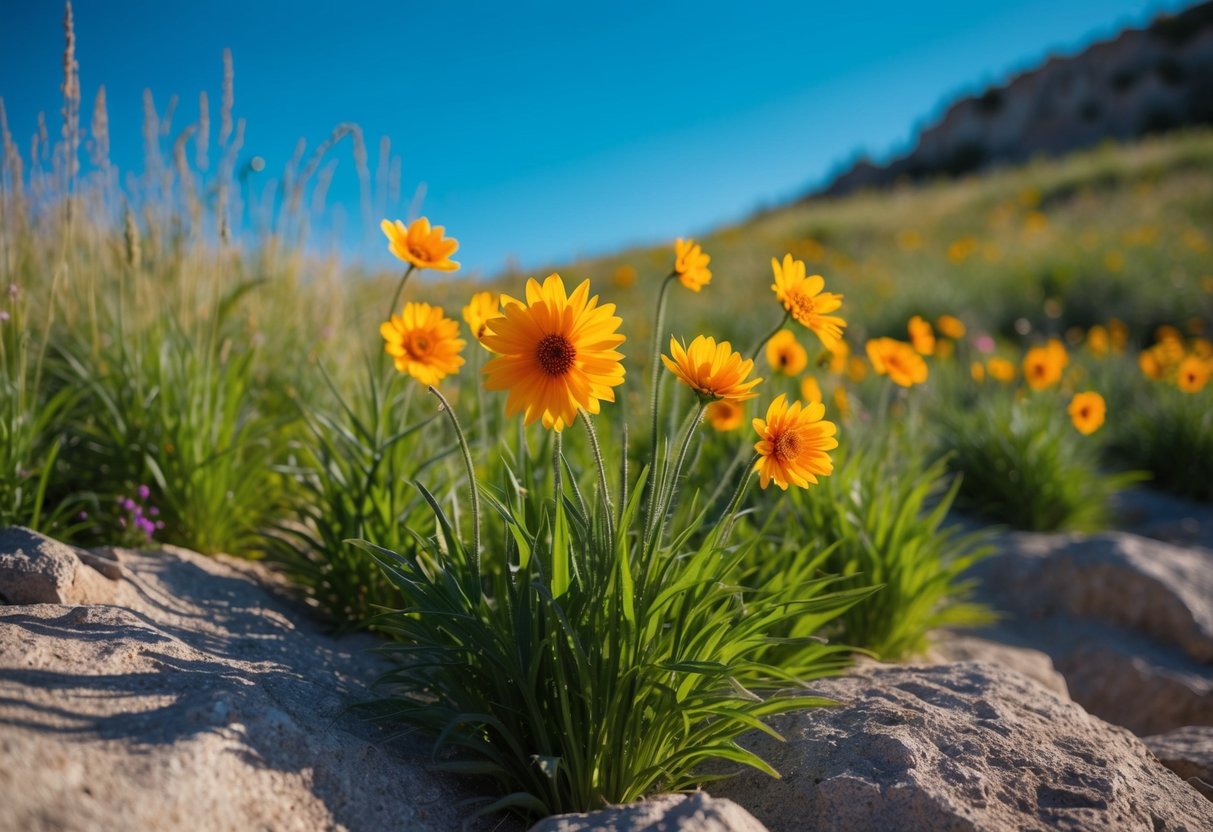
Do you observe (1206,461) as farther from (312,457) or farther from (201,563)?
(201,563)

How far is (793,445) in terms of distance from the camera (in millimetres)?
1890

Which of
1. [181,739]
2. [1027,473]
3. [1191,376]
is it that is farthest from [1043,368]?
[181,739]

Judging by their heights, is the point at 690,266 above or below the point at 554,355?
above

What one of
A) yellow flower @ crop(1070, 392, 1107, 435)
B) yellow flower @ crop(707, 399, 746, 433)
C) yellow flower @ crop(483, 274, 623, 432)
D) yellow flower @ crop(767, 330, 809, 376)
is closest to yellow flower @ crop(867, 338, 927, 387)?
yellow flower @ crop(767, 330, 809, 376)

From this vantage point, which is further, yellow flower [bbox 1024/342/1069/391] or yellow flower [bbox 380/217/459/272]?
yellow flower [bbox 1024/342/1069/391]

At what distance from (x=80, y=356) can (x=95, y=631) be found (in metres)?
2.19

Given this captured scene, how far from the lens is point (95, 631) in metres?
2.09

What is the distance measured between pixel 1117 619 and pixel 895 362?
221 centimetres

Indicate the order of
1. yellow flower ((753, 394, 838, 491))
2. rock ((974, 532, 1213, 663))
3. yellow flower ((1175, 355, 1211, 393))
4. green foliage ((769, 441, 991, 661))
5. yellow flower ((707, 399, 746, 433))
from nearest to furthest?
yellow flower ((753, 394, 838, 491)) → yellow flower ((707, 399, 746, 433)) → green foliage ((769, 441, 991, 661)) → rock ((974, 532, 1213, 663)) → yellow flower ((1175, 355, 1211, 393))

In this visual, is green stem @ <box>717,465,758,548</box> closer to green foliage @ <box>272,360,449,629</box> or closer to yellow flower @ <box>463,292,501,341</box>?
yellow flower @ <box>463,292,501,341</box>

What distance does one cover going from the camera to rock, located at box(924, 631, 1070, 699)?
349 cm

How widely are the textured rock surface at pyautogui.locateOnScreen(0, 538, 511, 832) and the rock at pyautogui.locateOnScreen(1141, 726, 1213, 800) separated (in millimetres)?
2201

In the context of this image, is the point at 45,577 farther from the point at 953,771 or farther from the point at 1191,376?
the point at 1191,376

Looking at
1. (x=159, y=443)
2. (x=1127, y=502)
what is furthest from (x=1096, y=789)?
(x=1127, y=502)
